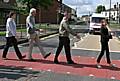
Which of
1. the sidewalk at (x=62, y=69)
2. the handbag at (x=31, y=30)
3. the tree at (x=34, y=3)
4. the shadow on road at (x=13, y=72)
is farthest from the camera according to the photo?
the tree at (x=34, y=3)

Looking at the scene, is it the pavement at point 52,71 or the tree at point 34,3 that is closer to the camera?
the pavement at point 52,71

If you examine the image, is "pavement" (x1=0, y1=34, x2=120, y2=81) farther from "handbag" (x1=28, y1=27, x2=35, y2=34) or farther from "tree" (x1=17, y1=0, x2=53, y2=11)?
"tree" (x1=17, y1=0, x2=53, y2=11)

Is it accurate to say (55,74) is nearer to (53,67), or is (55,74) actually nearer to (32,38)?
(53,67)

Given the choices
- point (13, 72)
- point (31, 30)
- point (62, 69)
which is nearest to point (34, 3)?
point (31, 30)

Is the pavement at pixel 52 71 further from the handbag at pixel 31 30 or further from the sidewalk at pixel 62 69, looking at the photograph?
the handbag at pixel 31 30

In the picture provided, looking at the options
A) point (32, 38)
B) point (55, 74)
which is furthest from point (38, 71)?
point (32, 38)

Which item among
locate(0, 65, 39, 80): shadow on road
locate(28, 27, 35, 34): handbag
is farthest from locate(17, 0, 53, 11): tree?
locate(0, 65, 39, 80): shadow on road

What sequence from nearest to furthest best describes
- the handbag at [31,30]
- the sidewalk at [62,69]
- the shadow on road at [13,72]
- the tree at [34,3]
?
the shadow on road at [13,72]
the sidewalk at [62,69]
the handbag at [31,30]
the tree at [34,3]

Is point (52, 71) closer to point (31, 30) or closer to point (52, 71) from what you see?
point (52, 71)

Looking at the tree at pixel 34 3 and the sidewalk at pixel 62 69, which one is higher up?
the tree at pixel 34 3

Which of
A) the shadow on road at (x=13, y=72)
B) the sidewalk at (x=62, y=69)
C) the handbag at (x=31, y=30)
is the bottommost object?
the sidewalk at (x=62, y=69)

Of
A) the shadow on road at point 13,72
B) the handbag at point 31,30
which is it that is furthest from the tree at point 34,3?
the shadow on road at point 13,72

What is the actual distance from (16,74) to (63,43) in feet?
9.72

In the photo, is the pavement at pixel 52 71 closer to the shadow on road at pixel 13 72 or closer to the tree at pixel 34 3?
the shadow on road at pixel 13 72
